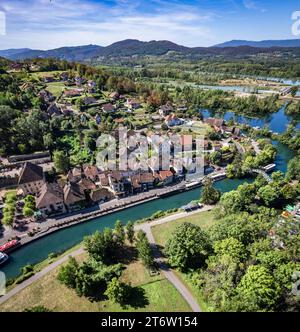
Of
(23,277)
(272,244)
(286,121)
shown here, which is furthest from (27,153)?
(286,121)

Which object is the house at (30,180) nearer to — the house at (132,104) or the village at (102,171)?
the village at (102,171)

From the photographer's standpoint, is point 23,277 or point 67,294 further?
point 23,277

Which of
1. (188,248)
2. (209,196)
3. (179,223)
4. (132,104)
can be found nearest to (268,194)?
(209,196)

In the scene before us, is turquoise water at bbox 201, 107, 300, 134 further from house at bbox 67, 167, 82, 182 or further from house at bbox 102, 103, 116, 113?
house at bbox 67, 167, 82, 182

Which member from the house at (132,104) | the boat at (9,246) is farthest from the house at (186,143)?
the boat at (9,246)

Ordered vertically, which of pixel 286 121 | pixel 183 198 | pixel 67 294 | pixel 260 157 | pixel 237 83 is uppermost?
pixel 237 83

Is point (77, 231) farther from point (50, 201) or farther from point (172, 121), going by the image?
point (172, 121)
